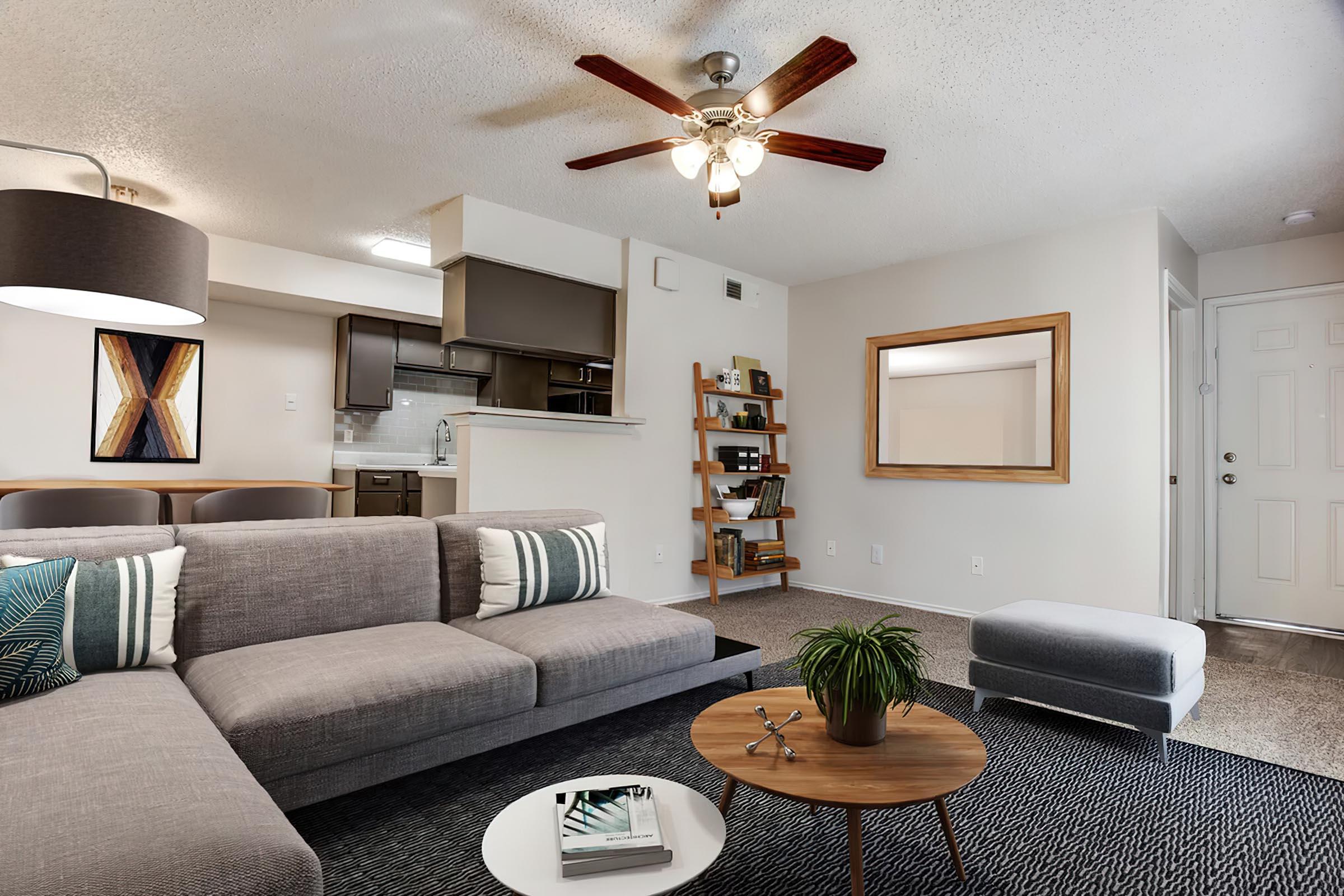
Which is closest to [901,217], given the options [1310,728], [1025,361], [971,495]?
[1025,361]

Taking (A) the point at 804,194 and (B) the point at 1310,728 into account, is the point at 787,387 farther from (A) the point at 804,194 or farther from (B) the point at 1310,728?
(B) the point at 1310,728

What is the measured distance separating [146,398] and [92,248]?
4.30 meters

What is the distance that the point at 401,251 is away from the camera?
16.1 ft

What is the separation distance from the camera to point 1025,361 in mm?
4410

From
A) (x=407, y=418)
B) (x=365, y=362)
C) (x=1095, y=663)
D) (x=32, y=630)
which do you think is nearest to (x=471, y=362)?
(x=407, y=418)

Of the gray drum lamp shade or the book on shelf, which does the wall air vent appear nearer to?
the gray drum lamp shade

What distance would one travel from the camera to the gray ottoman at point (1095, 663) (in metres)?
2.40

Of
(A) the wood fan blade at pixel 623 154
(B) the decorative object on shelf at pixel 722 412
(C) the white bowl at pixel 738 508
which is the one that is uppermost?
(A) the wood fan blade at pixel 623 154

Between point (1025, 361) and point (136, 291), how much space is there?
4.47 metres

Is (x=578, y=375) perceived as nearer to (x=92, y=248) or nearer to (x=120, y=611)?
(x=120, y=611)

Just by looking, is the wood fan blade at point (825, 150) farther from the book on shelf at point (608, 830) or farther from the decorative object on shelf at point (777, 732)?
the book on shelf at point (608, 830)

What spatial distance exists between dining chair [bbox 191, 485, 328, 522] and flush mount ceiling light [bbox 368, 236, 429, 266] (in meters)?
1.94

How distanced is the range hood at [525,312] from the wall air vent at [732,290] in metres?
0.99

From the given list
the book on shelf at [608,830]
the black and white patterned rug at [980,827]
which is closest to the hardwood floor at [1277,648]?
the black and white patterned rug at [980,827]
